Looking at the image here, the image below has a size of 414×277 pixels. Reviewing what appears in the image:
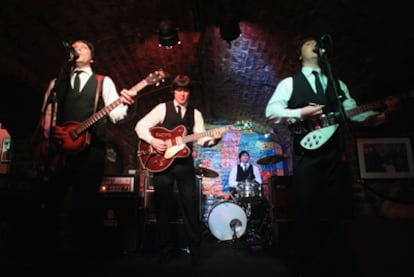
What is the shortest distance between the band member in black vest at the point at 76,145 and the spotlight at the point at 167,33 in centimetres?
178

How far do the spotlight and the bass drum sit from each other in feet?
9.92

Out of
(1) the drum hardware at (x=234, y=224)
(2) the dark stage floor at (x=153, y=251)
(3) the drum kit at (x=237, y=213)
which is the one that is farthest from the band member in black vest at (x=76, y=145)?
(1) the drum hardware at (x=234, y=224)

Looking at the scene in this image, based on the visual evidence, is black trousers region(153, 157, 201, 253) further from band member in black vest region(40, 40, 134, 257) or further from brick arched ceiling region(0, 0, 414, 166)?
brick arched ceiling region(0, 0, 414, 166)

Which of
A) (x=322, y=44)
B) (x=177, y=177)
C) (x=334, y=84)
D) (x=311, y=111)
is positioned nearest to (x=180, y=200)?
(x=177, y=177)

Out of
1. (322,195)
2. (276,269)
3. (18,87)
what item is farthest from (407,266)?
(18,87)

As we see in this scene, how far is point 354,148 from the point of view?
5012 mm

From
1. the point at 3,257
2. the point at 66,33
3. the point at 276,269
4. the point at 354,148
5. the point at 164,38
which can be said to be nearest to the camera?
the point at 276,269

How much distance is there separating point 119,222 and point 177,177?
1.53 m

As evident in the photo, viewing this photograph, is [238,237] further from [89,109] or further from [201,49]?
[89,109]

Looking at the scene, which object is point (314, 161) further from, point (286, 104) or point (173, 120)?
point (173, 120)

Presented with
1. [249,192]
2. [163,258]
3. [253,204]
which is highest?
[249,192]

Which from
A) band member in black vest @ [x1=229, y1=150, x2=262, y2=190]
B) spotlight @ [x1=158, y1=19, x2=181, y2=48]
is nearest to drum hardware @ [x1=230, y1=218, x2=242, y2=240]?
band member in black vest @ [x1=229, y1=150, x2=262, y2=190]

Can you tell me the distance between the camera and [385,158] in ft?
16.0

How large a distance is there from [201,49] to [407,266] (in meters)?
4.25
